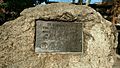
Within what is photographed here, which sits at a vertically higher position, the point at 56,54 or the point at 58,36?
the point at 58,36

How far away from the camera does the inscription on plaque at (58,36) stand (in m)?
5.88

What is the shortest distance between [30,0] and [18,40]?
338 inches

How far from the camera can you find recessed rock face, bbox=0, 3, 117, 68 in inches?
226

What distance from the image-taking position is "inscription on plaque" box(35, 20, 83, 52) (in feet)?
19.3

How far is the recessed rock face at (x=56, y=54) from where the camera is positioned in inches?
226

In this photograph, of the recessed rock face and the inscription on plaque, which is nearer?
the recessed rock face

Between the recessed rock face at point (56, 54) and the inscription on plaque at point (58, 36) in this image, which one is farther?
the inscription on plaque at point (58, 36)

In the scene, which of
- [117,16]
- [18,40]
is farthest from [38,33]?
[117,16]

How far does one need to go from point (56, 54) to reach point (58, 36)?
1.21 ft

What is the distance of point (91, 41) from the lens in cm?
605

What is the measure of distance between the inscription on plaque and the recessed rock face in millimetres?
102

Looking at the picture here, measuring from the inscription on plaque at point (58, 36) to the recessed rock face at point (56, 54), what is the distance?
0.33ft

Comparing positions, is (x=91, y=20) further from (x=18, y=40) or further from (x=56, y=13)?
(x=18, y=40)

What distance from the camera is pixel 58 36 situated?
19.6ft
